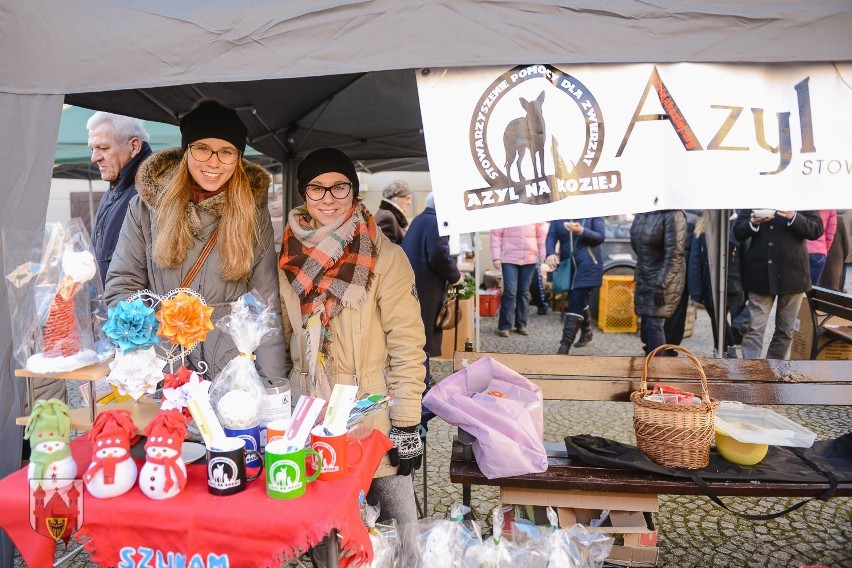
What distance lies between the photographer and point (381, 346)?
2576mm

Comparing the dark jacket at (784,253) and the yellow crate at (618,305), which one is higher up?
the dark jacket at (784,253)

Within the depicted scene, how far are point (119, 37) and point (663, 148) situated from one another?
88.3 inches

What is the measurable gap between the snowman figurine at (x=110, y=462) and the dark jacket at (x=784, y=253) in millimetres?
5698

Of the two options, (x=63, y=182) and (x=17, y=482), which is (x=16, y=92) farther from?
(x=63, y=182)

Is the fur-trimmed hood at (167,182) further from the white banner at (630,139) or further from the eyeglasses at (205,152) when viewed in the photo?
the white banner at (630,139)

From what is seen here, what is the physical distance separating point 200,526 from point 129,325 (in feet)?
2.36

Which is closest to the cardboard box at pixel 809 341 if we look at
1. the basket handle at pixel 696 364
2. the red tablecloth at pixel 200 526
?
the basket handle at pixel 696 364

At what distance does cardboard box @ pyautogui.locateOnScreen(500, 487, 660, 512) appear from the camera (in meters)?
2.64

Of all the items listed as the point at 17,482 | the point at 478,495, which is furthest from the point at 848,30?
the point at 17,482

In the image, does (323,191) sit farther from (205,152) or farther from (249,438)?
(249,438)

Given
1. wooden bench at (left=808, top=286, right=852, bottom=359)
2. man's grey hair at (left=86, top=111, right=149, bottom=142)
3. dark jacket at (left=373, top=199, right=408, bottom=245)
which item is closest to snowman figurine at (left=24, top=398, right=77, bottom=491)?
man's grey hair at (left=86, top=111, right=149, bottom=142)

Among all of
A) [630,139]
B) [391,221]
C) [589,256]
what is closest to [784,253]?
[589,256]

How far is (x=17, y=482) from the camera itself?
1.87 meters

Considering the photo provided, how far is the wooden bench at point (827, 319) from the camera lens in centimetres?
538
